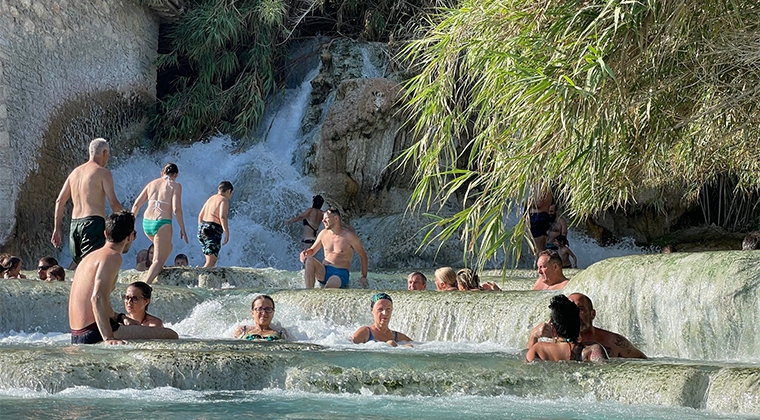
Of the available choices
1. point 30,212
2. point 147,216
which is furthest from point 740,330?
point 30,212

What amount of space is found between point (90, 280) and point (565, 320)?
305 cm

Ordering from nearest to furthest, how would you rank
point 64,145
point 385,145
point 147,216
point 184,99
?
point 147,216, point 64,145, point 385,145, point 184,99

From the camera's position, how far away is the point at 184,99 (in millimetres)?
19141

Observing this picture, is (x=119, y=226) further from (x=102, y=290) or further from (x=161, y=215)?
(x=161, y=215)

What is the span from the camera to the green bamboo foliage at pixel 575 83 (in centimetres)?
645

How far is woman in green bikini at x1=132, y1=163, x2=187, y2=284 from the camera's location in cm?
1055

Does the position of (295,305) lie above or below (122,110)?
below

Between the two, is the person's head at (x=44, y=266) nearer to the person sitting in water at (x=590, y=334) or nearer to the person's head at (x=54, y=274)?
the person's head at (x=54, y=274)

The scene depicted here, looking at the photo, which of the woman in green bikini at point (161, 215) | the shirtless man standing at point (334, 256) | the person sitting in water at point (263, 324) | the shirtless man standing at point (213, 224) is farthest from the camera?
the shirtless man standing at point (213, 224)

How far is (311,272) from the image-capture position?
1077 centimetres

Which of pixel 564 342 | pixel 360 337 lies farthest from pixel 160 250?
pixel 564 342

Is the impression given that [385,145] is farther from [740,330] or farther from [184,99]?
[740,330]

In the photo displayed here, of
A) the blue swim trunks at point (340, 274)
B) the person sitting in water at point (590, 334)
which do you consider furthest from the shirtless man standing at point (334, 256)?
the person sitting in water at point (590, 334)

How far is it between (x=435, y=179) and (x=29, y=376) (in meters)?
3.23
